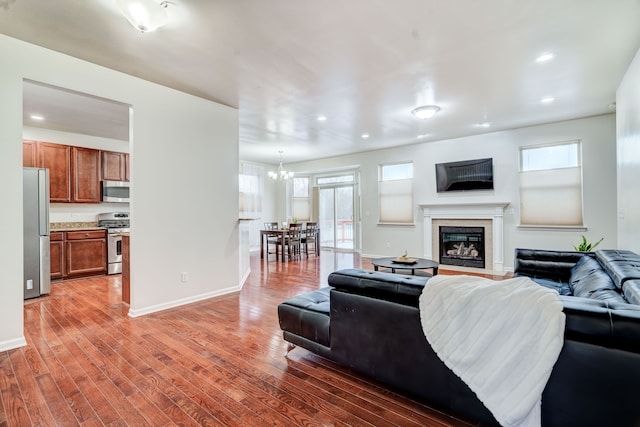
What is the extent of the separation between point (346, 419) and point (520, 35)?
3.44 m

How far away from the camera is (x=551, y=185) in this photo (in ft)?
18.5

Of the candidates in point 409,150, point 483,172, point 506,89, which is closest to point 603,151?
point 483,172

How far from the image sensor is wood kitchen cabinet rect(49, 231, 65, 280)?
17.0ft

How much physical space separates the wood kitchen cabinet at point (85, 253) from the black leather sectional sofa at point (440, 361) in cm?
497

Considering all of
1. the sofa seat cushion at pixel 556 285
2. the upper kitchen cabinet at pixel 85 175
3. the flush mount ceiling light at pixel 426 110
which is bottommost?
the sofa seat cushion at pixel 556 285

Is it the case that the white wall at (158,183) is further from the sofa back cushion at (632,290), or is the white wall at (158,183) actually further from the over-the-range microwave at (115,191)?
the sofa back cushion at (632,290)

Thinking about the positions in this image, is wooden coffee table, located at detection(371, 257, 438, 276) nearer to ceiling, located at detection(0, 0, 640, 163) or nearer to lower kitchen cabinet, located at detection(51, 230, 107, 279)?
ceiling, located at detection(0, 0, 640, 163)

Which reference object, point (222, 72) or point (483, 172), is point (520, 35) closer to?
point (222, 72)

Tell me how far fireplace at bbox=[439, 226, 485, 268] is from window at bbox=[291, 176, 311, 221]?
4.66 meters

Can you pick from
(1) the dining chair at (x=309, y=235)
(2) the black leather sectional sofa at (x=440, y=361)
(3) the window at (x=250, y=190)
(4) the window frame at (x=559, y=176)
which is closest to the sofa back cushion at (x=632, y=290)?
(2) the black leather sectional sofa at (x=440, y=361)

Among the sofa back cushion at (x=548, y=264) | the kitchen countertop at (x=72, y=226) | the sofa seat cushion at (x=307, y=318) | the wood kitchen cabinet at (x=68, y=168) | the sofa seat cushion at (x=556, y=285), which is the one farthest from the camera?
the kitchen countertop at (x=72, y=226)

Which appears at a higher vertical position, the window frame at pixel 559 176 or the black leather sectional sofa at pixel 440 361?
the window frame at pixel 559 176

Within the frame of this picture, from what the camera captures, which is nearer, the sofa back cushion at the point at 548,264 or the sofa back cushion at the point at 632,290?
the sofa back cushion at the point at 632,290

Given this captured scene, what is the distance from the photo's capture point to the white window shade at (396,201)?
295 inches
